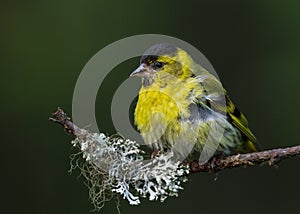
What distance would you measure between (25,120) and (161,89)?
9.61ft

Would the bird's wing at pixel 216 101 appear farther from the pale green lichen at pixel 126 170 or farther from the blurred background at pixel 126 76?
the blurred background at pixel 126 76

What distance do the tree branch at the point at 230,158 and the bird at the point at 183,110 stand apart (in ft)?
0.51

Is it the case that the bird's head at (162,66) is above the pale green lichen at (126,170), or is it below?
above

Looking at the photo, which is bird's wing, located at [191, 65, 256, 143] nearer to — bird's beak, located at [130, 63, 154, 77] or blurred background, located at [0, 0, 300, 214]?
bird's beak, located at [130, 63, 154, 77]

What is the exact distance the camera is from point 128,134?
4.46 m

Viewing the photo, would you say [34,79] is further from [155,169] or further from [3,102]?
[155,169]

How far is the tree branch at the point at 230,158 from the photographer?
3.48m

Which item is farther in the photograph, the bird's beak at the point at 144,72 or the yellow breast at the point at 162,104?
the bird's beak at the point at 144,72

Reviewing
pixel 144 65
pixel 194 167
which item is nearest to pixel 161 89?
pixel 144 65

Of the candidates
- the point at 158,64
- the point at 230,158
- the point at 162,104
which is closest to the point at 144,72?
the point at 158,64

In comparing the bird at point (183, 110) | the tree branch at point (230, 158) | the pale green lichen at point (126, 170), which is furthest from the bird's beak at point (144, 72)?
the pale green lichen at point (126, 170)

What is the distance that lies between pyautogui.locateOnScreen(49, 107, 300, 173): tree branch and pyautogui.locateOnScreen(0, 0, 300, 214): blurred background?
262cm

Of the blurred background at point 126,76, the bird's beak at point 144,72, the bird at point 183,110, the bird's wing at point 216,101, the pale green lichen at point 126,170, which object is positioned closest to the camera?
the pale green lichen at point 126,170

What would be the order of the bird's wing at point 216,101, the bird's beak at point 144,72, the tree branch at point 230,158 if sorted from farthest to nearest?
the bird's beak at point 144,72 → the bird's wing at point 216,101 → the tree branch at point 230,158
